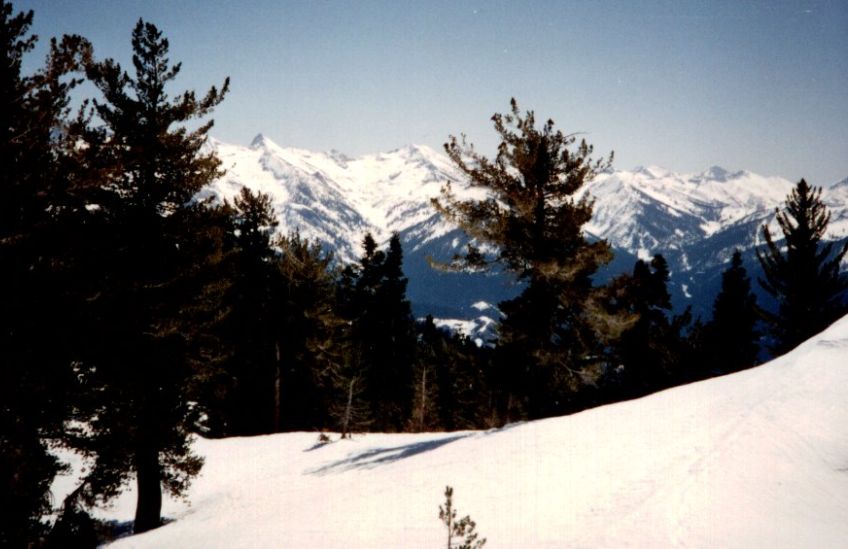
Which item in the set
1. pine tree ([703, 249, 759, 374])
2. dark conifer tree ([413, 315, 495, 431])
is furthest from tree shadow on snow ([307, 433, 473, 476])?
pine tree ([703, 249, 759, 374])

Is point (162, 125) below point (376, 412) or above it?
above

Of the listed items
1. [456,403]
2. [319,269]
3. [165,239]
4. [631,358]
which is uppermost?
[319,269]

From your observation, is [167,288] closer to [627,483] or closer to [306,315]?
[627,483]

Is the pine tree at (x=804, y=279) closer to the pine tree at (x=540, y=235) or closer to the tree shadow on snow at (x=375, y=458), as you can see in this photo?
the pine tree at (x=540, y=235)

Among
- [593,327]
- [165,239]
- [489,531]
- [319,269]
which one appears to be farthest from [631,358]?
[165,239]

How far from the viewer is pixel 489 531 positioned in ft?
24.0

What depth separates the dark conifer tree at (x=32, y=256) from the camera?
768 centimetres

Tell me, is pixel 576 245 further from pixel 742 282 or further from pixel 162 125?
pixel 742 282

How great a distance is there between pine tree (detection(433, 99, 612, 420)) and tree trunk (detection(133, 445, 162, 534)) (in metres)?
10.4

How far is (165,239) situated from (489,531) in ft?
33.8

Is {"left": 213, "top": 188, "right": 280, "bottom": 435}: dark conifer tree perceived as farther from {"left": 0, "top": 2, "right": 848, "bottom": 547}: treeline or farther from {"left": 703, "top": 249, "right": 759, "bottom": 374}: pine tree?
{"left": 703, "top": 249, "right": 759, "bottom": 374}: pine tree

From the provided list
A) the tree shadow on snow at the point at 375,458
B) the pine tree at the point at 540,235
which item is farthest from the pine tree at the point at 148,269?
the pine tree at the point at 540,235

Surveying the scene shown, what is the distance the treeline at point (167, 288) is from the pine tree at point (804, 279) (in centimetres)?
A: 9

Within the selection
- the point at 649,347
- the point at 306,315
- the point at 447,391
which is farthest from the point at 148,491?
the point at 447,391
